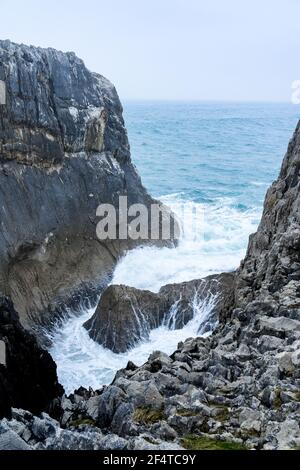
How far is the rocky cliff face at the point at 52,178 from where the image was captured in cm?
3353

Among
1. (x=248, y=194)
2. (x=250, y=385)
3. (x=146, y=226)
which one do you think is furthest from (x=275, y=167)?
(x=250, y=385)

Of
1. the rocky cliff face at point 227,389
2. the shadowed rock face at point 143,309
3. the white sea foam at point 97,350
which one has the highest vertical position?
the rocky cliff face at point 227,389

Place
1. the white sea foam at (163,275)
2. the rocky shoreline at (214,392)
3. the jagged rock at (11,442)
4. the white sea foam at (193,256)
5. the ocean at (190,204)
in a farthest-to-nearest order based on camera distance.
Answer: the white sea foam at (193,256), the ocean at (190,204), the white sea foam at (163,275), the rocky shoreline at (214,392), the jagged rock at (11,442)

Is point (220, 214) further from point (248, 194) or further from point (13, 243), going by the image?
point (13, 243)

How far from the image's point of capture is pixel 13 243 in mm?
33156

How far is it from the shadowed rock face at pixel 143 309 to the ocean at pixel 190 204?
0.47 m

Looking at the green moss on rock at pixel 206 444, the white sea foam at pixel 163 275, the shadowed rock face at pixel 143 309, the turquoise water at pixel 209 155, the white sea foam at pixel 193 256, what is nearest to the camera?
the green moss on rock at pixel 206 444

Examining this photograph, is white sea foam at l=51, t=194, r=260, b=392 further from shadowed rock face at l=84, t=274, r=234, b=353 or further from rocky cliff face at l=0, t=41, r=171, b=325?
rocky cliff face at l=0, t=41, r=171, b=325

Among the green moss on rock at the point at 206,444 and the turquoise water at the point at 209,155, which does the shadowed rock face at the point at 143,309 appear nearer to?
the green moss on rock at the point at 206,444

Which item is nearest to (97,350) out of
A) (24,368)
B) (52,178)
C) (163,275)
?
(163,275)

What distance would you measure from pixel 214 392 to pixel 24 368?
841 centimetres

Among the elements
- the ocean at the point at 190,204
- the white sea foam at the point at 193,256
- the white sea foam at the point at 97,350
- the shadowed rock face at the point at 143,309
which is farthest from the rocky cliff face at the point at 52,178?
the shadowed rock face at the point at 143,309

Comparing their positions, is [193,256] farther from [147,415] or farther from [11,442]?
[11,442]

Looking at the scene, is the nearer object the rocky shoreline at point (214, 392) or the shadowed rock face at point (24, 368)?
the rocky shoreline at point (214, 392)
